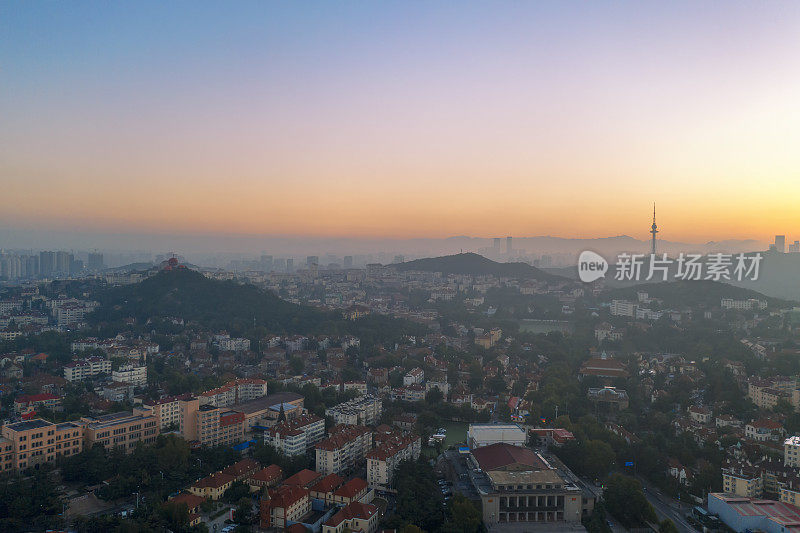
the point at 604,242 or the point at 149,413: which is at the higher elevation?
the point at 604,242

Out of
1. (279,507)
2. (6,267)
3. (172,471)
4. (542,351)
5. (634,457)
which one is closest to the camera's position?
(279,507)

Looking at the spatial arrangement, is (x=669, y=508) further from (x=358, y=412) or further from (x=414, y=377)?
(x=414, y=377)

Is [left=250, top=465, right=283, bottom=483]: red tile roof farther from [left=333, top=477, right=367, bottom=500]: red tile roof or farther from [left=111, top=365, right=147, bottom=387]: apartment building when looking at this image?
[left=111, top=365, right=147, bottom=387]: apartment building

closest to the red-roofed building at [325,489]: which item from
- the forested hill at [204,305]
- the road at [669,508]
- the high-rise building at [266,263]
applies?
the road at [669,508]

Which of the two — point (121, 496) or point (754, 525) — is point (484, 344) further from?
point (121, 496)


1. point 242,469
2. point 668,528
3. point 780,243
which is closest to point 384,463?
point 242,469

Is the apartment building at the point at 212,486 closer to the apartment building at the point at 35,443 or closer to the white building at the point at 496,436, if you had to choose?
the apartment building at the point at 35,443

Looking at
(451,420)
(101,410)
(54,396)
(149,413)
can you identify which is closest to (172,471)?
(149,413)
